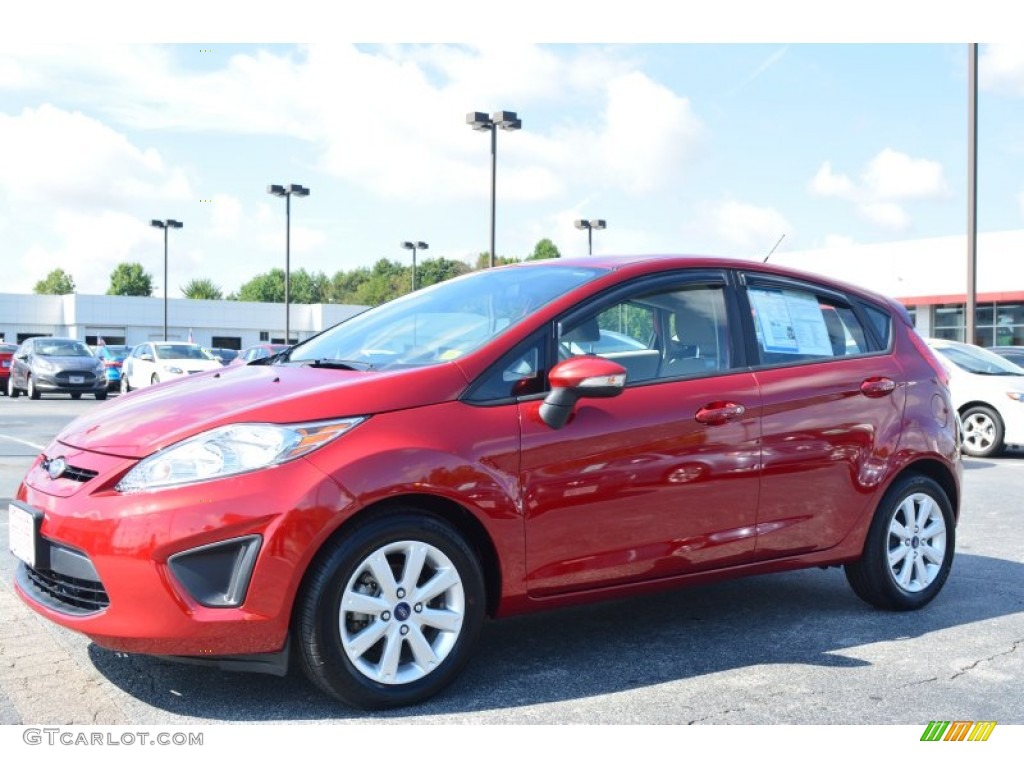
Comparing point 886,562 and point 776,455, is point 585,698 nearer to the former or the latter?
point 776,455

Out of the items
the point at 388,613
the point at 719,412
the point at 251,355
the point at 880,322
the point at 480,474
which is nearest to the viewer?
the point at 388,613

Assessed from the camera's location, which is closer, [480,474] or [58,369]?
[480,474]

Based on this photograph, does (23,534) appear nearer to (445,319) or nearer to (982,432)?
(445,319)

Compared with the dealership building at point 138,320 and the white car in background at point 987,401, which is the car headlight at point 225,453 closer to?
the white car in background at point 987,401

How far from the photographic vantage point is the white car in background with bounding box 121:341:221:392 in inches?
1099

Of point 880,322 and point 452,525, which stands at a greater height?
point 880,322

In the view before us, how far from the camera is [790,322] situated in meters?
5.21

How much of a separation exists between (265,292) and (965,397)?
147 m

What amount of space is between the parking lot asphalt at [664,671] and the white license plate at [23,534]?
0.49 metres

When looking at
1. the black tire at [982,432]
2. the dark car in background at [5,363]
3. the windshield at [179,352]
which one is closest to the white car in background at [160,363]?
the windshield at [179,352]

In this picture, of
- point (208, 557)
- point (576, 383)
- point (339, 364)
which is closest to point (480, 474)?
point (576, 383)

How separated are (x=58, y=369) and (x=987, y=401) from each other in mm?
20902

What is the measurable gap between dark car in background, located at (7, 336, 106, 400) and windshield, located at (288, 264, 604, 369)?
23.0m
